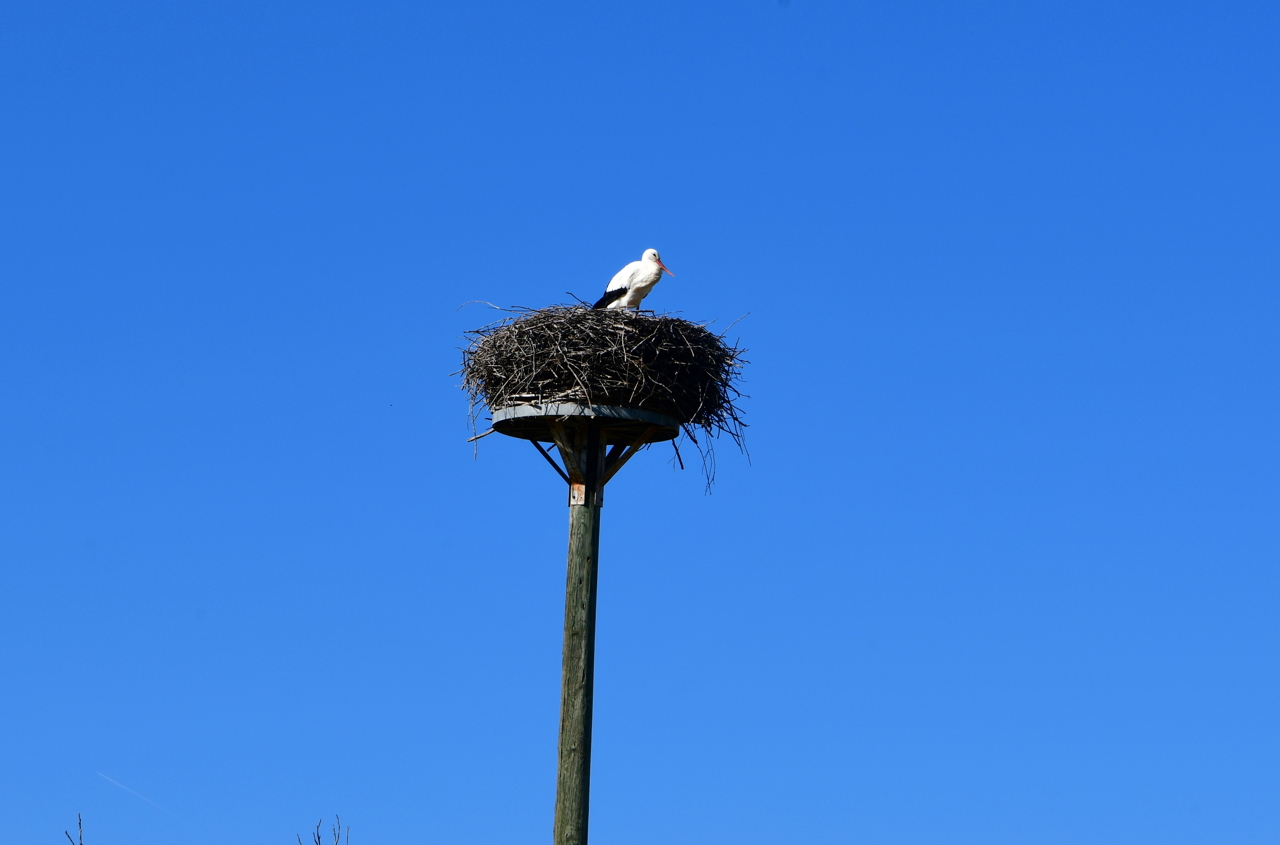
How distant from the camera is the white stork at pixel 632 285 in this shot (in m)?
12.2

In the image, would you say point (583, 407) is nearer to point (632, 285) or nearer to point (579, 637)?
point (579, 637)

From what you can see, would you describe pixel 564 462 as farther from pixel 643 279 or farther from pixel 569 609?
pixel 643 279

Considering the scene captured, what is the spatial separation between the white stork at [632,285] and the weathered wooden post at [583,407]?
1.86 meters

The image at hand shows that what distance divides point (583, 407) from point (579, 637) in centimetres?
158

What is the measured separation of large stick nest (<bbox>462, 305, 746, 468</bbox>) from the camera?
31.9 ft

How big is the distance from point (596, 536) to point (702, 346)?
67.0 inches

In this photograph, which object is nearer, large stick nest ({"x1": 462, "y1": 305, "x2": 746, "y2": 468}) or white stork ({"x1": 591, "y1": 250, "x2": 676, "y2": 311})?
large stick nest ({"x1": 462, "y1": 305, "x2": 746, "y2": 468})

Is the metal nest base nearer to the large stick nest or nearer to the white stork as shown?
the large stick nest

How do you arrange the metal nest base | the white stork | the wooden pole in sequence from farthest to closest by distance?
the white stork < the metal nest base < the wooden pole

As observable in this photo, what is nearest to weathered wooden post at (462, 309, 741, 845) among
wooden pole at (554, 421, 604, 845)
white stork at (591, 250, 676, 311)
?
wooden pole at (554, 421, 604, 845)

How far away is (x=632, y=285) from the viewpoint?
12.2 metres

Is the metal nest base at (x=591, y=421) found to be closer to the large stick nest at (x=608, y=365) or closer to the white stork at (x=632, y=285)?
the large stick nest at (x=608, y=365)

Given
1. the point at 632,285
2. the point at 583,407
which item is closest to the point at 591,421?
the point at 583,407

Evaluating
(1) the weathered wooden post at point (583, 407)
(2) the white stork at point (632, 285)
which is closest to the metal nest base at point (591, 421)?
(1) the weathered wooden post at point (583, 407)
